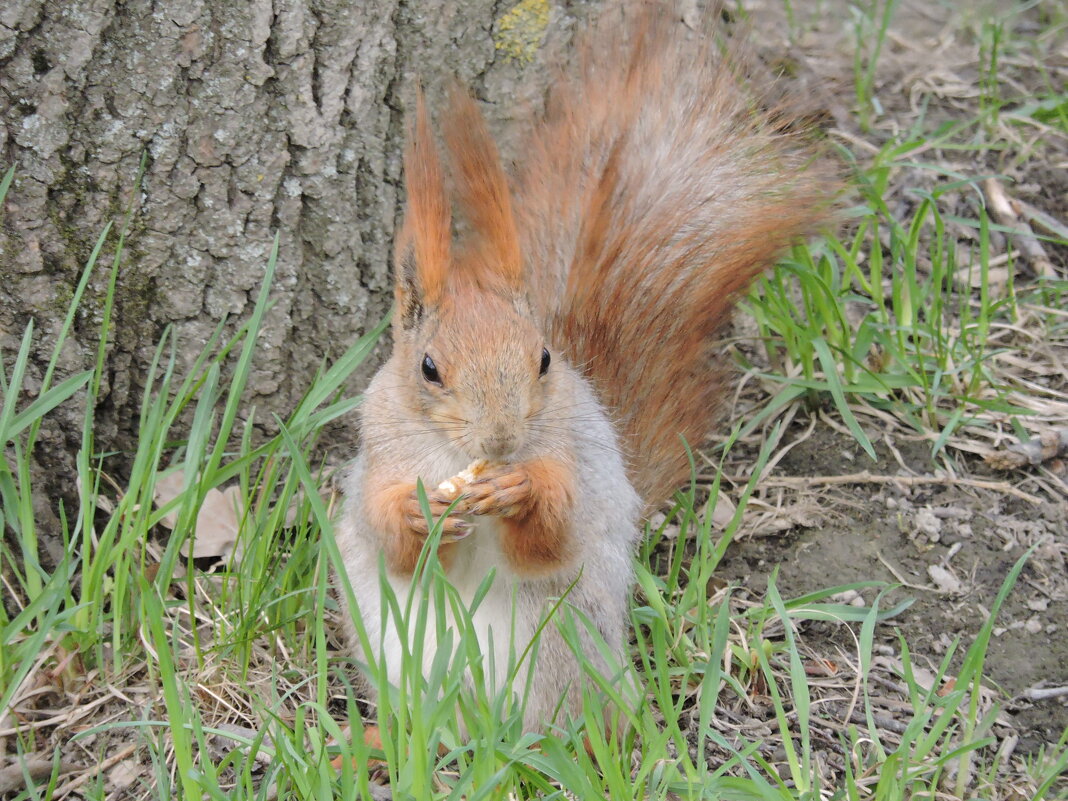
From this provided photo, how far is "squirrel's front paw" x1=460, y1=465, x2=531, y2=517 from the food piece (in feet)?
0.03

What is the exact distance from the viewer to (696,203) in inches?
71.6

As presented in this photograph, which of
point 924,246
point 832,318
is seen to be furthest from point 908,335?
point 924,246

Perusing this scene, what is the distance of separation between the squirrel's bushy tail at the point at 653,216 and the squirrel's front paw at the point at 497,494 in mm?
340

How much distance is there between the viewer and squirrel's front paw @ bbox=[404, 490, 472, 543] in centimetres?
146

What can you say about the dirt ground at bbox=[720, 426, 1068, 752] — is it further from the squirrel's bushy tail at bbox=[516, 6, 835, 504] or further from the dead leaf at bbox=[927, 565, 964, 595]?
the squirrel's bushy tail at bbox=[516, 6, 835, 504]

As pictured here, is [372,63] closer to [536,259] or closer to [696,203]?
[536,259]

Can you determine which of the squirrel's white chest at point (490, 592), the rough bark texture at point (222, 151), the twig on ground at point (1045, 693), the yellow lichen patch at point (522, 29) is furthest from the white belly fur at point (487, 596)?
the yellow lichen patch at point (522, 29)

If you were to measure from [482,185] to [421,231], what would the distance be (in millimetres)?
97

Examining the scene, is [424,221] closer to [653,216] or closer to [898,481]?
[653,216]

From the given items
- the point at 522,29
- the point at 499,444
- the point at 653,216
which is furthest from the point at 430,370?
the point at 522,29

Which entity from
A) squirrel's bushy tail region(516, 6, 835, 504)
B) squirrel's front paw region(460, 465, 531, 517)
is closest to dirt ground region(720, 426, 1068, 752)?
squirrel's bushy tail region(516, 6, 835, 504)

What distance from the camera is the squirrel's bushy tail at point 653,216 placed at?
70.0 inches

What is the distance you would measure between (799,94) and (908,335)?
20.7 inches

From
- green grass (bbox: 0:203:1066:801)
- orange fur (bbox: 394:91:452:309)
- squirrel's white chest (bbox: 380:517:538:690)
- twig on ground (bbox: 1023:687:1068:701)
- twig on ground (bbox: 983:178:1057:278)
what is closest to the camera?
green grass (bbox: 0:203:1066:801)
